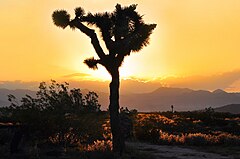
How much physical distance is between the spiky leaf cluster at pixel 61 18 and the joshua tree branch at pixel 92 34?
0.26 metres

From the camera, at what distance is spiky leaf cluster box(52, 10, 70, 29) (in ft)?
53.4

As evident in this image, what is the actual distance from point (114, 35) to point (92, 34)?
0.87m

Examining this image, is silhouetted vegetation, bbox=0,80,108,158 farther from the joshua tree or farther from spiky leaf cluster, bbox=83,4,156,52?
spiky leaf cluster, bbox=83,4,156,52

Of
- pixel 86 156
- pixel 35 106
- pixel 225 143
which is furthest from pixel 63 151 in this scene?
pixel 225 143

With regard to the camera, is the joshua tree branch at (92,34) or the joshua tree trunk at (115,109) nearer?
the joshua tree trunk at (115,109)

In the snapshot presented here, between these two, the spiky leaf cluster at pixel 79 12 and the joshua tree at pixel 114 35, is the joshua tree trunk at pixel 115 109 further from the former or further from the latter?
the spiky leaf cluster at pixel 79 12

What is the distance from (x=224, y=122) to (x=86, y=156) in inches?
949

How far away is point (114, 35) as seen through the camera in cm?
1620

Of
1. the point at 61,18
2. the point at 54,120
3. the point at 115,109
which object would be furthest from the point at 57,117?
the point at 61,18

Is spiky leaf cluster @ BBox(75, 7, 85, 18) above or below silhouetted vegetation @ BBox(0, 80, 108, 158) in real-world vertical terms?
above

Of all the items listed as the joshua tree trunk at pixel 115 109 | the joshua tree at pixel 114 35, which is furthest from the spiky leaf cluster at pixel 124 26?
the joshua tree trunk at pixel 115 109

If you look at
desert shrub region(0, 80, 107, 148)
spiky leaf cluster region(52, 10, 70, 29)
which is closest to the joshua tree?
spiky leaf cluster region(52, 10, 70, 29)

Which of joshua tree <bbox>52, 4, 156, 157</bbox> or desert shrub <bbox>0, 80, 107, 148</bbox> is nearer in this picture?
joshua tree <bbox>52, 4, 156, 157</bbox>

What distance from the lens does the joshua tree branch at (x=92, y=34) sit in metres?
16.3
